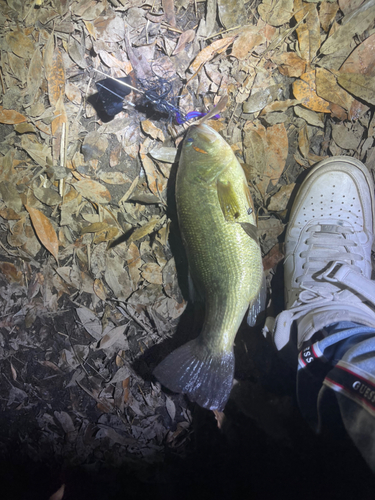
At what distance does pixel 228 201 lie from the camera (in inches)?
63.2

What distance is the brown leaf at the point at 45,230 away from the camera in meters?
2.08

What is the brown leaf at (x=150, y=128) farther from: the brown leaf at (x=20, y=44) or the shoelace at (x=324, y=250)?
the shoelace at (x=324, y=250)

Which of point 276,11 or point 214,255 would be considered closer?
point 214,255

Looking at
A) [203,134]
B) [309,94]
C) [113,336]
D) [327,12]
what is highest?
[327,12]

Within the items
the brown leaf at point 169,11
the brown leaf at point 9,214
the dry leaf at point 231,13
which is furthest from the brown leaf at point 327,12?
the brown leaf at point 9,214

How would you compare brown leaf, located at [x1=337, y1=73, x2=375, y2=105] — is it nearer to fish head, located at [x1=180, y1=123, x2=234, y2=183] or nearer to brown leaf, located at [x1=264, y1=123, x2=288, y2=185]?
brown leaf, located at [x1=264, y1=123, x2=288, y2=185]

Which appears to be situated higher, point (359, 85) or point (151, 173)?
point (359, 85)

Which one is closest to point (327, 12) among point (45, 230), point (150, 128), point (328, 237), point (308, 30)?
point (308, 30)

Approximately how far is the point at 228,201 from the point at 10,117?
5.36ft

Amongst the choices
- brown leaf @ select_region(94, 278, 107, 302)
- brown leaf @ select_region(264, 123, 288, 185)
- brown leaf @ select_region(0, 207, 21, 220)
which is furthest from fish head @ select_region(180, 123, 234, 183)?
brown leaf @ select_region(0, 207, 21, 220)

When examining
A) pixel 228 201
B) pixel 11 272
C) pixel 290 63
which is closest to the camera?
pixel 228 201

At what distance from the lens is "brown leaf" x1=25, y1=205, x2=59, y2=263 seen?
2.08m

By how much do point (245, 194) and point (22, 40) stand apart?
71.0 inches

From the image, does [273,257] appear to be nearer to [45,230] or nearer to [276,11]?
[276,11]
